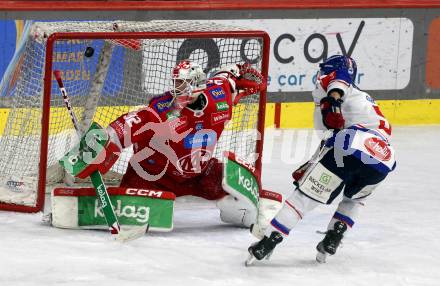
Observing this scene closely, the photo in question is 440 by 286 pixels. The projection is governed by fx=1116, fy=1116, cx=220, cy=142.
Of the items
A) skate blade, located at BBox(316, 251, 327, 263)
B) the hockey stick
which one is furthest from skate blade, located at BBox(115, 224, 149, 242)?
skate blade, located at BBox(316, 251, 327, 263)

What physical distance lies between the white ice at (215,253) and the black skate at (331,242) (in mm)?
58

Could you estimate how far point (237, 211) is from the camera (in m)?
6.20

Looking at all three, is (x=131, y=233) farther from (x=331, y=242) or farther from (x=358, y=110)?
(x=358, y=110)

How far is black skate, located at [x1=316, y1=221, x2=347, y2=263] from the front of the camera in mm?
5551

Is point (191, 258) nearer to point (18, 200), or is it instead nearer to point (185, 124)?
point (185, 124)

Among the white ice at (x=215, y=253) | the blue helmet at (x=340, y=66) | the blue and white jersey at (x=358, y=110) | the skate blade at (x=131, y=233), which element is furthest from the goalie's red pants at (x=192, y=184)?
the blue helmet at (x=340, y=66)

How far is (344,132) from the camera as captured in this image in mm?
5504

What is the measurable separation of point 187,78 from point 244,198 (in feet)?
2.40

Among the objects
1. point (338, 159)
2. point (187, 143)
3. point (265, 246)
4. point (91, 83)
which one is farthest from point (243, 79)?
point (265, 246)

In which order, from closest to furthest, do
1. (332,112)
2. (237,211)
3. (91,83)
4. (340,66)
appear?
(332,112) < (340,66) < (237,211) < (91,83)

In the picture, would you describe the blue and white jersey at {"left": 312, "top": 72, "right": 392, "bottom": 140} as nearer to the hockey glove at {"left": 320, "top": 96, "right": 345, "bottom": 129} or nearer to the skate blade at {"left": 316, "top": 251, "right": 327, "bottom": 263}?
the hockey glove at {"left": 320, "top": 96, "right": 345, "bottom": 129}

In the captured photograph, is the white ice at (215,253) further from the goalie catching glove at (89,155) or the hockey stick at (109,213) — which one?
the goalie catching glove at (89,155)

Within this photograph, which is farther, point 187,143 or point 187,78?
point 187,143

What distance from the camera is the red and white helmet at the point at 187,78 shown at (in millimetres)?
5930
